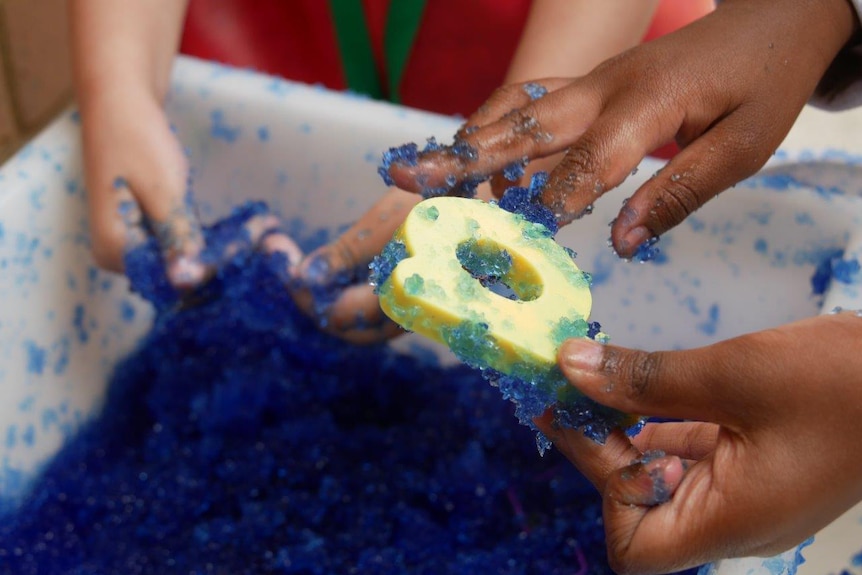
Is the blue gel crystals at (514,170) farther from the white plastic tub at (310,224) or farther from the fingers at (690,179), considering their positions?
the white plastic tub at (310,224)

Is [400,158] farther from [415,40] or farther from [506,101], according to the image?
[415,40]

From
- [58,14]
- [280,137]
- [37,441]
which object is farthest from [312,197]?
[58,14]

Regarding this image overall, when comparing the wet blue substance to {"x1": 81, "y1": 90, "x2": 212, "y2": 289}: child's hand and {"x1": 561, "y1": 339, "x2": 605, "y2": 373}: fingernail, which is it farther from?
{"x1": 81, "y1": 90, "x2": 212, "y2": 289}: child's hand

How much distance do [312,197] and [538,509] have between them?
432 mm

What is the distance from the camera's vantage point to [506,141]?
22.5 inches

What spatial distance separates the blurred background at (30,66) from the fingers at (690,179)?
3.79ft

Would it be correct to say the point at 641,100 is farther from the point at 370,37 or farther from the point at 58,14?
the point at 58,14

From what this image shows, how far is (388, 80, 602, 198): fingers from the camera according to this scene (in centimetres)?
56

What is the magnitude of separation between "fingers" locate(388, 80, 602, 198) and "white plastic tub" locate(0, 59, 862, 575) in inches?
9.0

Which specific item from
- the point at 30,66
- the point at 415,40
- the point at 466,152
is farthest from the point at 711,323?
the point at 30,66

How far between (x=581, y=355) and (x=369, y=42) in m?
0.77

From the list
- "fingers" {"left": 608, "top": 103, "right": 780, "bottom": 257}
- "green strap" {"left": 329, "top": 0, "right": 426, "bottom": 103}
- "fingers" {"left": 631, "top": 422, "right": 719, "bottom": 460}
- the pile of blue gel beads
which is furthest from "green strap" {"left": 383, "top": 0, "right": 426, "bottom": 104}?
"fingers" {"left": 631, "top": 422, "right": 719, "bottom": 460}

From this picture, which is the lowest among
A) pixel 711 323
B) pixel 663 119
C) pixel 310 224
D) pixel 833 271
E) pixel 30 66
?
pixel 30 66

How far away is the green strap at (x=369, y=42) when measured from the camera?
3.46 ft
